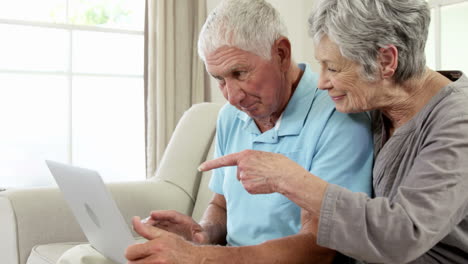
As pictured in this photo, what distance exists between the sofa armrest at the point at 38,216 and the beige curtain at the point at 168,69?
6.89ft

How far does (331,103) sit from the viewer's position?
1.48 meters

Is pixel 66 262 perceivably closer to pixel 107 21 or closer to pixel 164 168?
pixel 164 168

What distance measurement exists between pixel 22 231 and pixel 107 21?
295 centimetres

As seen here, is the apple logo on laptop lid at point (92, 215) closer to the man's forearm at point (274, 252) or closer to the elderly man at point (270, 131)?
the elderly man at point (270, 131)

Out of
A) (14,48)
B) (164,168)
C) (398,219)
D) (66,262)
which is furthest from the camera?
(14,48)

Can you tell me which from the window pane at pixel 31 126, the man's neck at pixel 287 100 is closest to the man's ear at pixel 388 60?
the man's neck at pixel 287 100

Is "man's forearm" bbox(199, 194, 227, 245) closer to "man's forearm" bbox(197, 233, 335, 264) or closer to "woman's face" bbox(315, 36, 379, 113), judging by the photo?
"man's forearm" bbox(197, 233, 335, 264)

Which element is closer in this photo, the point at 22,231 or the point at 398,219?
the point at 398,219

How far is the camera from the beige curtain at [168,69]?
4.39m

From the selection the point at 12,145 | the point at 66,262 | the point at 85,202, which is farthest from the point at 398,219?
the point at 12,145

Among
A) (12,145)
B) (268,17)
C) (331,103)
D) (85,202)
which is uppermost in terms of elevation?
(268,17)

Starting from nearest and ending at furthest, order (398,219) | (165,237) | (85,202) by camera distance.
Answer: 1. (398,219)
2. (165,237)
3. (85,202)

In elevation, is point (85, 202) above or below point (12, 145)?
above

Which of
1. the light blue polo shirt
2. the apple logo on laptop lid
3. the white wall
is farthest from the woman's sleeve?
the white wall
